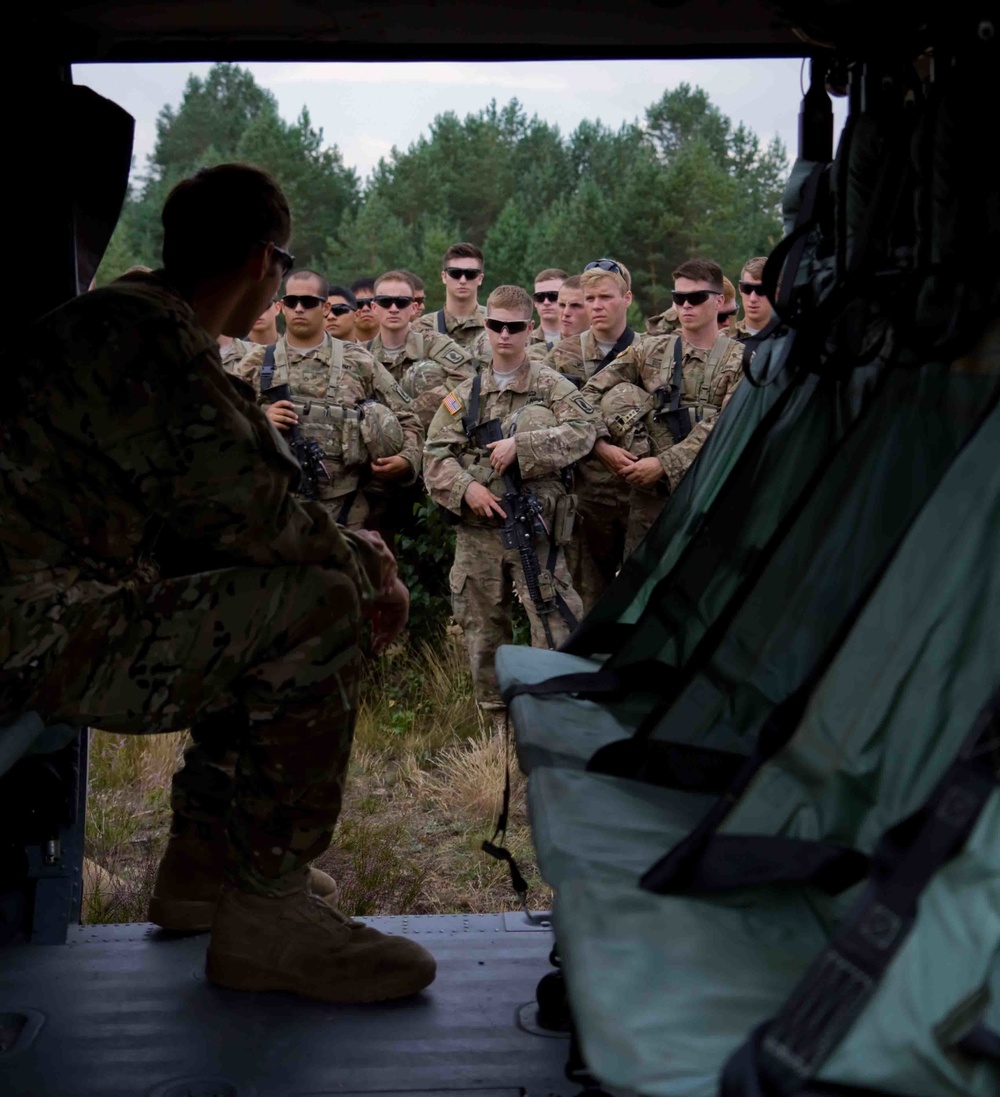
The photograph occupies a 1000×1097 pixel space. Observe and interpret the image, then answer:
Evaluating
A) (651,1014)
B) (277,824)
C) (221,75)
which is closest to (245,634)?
(277,824)

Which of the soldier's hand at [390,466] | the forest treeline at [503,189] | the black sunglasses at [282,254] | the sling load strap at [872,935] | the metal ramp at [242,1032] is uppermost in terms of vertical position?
the forest treeline at [503,189]

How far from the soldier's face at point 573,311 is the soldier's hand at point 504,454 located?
2327mm

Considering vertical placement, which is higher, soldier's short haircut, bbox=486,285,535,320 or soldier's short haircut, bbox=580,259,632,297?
soldier's short haircut, bbox=580,259,632,297

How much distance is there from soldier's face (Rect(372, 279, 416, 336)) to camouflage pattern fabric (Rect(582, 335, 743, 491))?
2395 millimetres

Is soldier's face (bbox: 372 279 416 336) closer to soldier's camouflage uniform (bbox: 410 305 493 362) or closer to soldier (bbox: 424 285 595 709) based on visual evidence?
soldier's camouflage uniform (bbox: 410 305 493 362)

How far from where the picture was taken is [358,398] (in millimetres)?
6961

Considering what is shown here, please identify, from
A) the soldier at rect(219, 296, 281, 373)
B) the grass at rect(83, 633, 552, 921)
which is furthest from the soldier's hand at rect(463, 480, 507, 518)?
the soldier at rect(219, 296, 281, 373)

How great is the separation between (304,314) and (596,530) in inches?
73.9

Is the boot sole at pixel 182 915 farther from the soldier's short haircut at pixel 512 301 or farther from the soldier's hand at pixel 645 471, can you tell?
the soldier's short haircut at pixel 512 301

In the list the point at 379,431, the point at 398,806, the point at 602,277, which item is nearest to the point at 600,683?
the point at 398,806

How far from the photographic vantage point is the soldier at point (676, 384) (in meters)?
6.27

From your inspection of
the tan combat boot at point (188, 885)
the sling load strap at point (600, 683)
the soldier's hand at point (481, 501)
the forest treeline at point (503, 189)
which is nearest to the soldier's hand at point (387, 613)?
the sling load strap at point (600, 683)

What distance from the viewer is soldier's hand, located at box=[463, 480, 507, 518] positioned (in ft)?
20.0

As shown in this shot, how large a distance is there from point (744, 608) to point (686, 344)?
4.42 m
